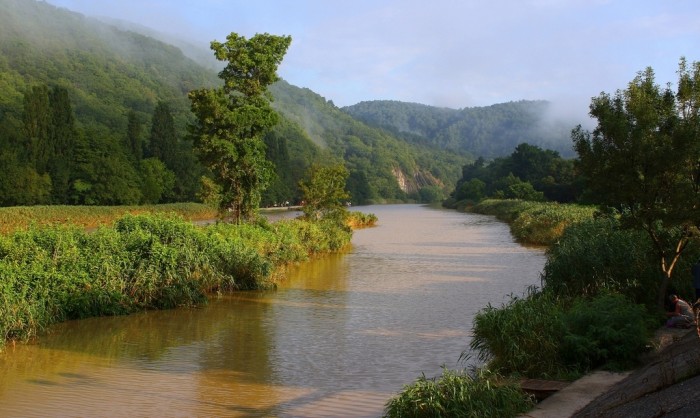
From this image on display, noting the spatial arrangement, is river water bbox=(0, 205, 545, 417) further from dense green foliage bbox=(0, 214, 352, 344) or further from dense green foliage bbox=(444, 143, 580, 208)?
dense green foliage bbox=(444, 143, 580, 208)

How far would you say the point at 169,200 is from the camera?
292ft

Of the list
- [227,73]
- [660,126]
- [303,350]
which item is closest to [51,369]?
[303,350]

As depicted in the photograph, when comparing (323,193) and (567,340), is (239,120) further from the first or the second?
(567,340)

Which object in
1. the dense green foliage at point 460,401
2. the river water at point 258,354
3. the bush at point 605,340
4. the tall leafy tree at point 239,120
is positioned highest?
the tall leafy tree at point 239,120

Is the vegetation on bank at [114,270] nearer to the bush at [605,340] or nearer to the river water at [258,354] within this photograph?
the river water at [258,354]

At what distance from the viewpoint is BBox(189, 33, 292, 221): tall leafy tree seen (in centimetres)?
2950

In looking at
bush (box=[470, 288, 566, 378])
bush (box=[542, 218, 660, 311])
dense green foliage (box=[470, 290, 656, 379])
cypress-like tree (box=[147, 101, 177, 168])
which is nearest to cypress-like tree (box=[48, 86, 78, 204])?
cypress-like tree (box=[147, 101, 177, 168])

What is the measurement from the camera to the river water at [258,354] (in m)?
10.9

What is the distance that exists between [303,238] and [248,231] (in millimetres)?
7324

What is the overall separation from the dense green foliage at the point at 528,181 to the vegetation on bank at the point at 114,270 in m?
60.3

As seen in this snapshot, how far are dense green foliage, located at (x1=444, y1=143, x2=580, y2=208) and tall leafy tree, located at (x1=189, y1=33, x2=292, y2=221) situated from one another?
51741 millimetres

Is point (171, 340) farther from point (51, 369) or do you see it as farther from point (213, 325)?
point (51, 369)

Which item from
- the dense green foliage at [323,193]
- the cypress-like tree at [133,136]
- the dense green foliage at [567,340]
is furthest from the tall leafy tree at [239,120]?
the cypress-like tree at [133,136]

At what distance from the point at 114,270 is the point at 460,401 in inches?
485
